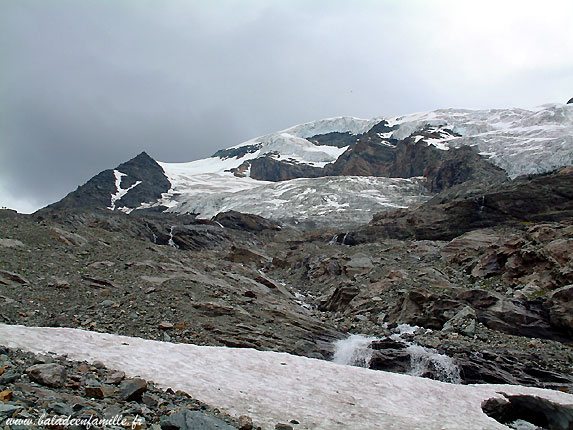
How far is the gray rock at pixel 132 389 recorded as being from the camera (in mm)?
7574

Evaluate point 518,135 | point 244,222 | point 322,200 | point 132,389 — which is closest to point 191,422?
point 132,389

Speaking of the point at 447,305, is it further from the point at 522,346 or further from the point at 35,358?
the point at 35,358

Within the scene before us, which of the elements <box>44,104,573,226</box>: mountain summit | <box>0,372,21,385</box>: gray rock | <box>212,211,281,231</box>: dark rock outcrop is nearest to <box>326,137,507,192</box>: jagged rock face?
<box>44,104,573,226</box>: mountain summit

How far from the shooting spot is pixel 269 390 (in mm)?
10258

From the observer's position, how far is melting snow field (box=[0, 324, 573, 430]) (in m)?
9.17

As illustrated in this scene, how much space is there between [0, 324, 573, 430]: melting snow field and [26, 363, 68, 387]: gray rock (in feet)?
7.29

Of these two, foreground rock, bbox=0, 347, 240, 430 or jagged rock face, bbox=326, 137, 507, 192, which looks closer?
foreground rock, bbox=0, 347, 240, 430

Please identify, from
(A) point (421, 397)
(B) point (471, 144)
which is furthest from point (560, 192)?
(B) point (471, 144)

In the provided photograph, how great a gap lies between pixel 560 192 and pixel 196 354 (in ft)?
174

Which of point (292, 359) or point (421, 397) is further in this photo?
point (292, 359)

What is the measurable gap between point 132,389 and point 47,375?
4.82 feet

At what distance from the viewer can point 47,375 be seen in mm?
7293

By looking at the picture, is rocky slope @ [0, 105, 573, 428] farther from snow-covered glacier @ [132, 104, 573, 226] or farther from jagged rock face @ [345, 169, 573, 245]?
snow-covered glacier @ [132, 104, 573, 226]

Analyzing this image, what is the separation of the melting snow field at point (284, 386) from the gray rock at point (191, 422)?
44.9 inches
